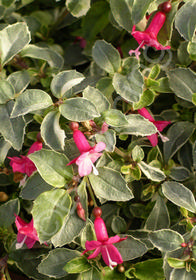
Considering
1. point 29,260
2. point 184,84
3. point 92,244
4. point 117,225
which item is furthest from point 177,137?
point 29,260

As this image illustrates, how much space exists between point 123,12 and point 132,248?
1.77ft

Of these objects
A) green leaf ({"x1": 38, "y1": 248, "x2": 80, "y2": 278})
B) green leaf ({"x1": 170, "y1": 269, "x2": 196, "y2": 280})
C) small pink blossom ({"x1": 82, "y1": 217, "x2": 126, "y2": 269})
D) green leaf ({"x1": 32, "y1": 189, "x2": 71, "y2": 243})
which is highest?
green leaf ({"x1": 32, "y1": 189, "x2": 71, "y2": 243})

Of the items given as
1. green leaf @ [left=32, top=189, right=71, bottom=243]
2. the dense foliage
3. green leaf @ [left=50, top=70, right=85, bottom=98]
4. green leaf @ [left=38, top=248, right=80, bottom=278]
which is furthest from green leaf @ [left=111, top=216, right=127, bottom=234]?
green leaf @ [left=50, top=70, right=85, bottom=98]

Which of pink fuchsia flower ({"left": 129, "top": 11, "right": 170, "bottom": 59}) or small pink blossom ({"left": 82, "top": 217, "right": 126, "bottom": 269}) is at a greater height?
pink fuchsia flower ({"left": 129, "top": 11, "right": 170, "bottom": 59})

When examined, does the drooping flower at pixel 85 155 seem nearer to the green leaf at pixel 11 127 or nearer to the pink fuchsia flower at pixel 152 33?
the green leaf at pixel 11 127

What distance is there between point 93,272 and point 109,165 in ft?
0.76

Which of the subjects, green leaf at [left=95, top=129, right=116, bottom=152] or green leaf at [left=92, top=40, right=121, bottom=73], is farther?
green leaf at [left=92, top=40, right=121, bottom=73]

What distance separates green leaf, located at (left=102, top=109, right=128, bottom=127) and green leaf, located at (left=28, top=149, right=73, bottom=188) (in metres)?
0.11

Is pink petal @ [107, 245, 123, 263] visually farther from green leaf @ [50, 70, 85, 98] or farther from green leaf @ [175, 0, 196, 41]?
green leaf @ [175, 0, 196, 41]

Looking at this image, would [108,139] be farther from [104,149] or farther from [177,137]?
[177,137]

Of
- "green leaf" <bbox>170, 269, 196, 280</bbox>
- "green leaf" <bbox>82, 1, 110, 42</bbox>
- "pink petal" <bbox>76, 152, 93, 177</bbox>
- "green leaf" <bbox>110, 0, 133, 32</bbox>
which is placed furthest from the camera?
"green leaf" <bbox>82, 1, 110, 42</bbox>

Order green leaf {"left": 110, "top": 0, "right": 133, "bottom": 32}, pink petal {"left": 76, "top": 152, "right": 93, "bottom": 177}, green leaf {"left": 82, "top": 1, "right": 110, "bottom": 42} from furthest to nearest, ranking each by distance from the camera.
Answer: green leaf {"left": 82, "top": 1, "right": 110, "bottom": 42} → green leaf {"left": 110, "top": 0, "right": 133, "bottom": 32} → pink petal {"left": 76, "top": 152, "right": 93, "bottom": 177}

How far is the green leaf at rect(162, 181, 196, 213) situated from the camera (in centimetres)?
77

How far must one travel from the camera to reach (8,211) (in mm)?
909
